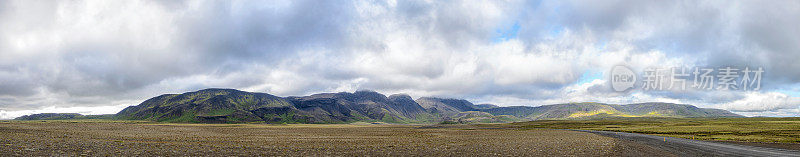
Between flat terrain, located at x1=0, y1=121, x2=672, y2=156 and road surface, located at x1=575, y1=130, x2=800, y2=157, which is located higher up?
flat terrain, located at x1=0, y1=121, x2=672, y2=156

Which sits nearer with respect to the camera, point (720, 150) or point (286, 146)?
point (286, 146)

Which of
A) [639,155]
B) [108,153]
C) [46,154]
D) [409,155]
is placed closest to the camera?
[46,154]

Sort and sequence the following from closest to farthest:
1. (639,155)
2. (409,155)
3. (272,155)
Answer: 1. (272,155)
2. (409,155)
3. (639,155)

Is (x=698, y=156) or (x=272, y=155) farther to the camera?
(x=698, y=156)

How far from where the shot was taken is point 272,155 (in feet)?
100

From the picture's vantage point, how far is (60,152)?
89.4 feet

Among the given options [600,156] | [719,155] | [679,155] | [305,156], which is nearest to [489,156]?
[600,156]

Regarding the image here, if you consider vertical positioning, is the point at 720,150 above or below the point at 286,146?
below

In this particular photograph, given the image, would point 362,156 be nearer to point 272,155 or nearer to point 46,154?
point 272,155

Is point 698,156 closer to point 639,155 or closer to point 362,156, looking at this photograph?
point 639,155

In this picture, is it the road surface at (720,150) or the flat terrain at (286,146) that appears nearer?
the flat terrain at (286,146)

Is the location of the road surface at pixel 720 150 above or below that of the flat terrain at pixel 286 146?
below

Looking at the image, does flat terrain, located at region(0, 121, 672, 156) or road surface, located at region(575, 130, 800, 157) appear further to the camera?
road surface, located at region(575, 130, 800, 157)

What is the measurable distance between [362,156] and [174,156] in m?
14.7
